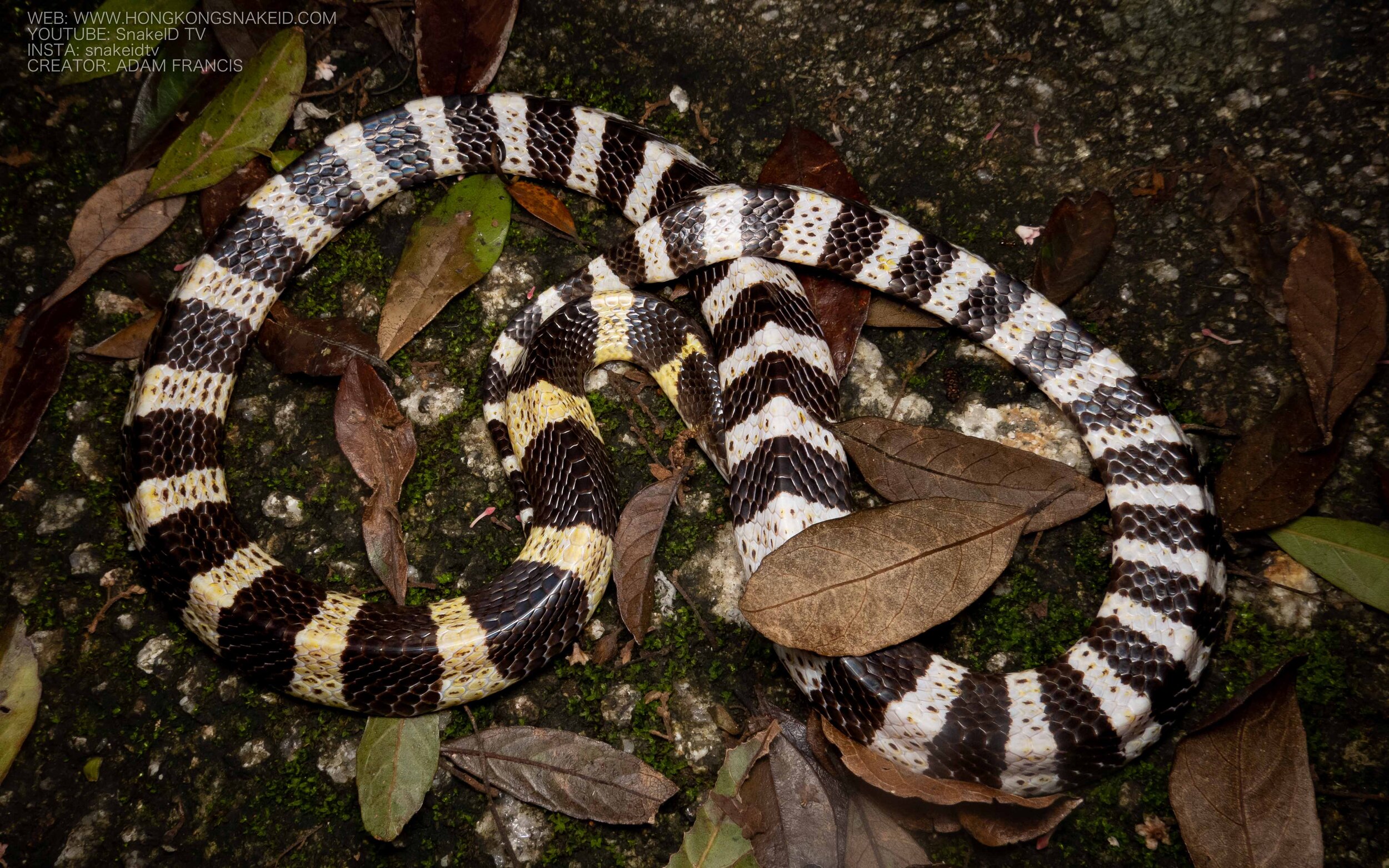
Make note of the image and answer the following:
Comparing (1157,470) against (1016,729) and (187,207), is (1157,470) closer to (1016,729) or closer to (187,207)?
(1016,729)

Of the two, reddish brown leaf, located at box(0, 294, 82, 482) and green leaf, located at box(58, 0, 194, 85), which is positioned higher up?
green leaf, located at box(58, 0, 194, 85)

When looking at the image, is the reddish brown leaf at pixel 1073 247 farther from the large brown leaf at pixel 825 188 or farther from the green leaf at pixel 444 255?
the green leaf at pixel 444 255

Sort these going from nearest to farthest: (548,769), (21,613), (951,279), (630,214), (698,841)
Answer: (698,841)
(548,769)
(21,613)
(951,279)
(630,214)

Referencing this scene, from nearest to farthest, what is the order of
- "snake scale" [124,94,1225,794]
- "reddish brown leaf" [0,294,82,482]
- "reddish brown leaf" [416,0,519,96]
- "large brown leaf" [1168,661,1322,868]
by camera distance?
1. "large brown leaf" [1168,661,1322,868]
2. "snake scale" [124,94,1225,794]
3. "reddish brown leaf" [0,294,82,482]
4. "reddish brown leaf" [416,0,519,96]

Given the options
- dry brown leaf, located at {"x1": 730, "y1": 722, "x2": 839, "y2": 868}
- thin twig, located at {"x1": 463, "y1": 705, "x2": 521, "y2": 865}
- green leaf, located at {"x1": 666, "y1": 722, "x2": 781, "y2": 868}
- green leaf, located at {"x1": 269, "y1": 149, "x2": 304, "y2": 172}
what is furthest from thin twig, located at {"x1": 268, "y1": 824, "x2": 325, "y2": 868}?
green leaf, located at {"x1": 269, "y1": 149, "x2": 304, "y2": 172}

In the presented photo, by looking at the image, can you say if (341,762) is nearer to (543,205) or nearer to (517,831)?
(517,831)

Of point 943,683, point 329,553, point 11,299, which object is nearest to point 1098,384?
point 943,683

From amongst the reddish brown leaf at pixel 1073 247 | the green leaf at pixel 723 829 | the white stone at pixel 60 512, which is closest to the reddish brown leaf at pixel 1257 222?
the reddish brown leaf at pixel 1073 247

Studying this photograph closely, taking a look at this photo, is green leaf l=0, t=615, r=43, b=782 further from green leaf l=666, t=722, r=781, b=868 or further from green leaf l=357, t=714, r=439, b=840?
green leaf l=666, t=722, r=781, b=868
